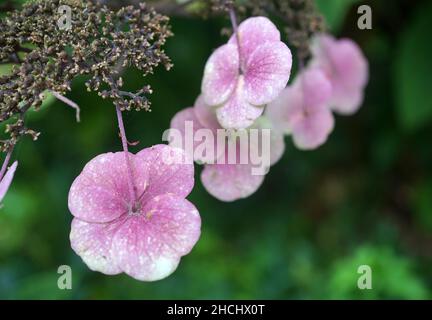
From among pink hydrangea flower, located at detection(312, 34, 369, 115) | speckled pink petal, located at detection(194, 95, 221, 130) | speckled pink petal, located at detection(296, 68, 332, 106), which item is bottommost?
speckled pink petal, located at detection(194, 95, 221, 130)

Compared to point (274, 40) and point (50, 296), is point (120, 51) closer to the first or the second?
point (274, 40)

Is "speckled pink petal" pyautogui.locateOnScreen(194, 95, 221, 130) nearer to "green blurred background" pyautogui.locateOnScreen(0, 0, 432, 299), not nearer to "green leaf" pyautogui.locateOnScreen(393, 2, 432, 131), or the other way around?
"green blurred background" pyautogui.locateOnScreen(0, 0, 432, 299)

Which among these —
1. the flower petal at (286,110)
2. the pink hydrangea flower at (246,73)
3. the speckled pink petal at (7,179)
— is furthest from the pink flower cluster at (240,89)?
the speckled pink petal at (7,179)

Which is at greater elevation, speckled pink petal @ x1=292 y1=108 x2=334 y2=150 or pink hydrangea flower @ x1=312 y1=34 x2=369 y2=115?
pink hydrangea flower @ x1=312 y1=34 x2=369 y2=115

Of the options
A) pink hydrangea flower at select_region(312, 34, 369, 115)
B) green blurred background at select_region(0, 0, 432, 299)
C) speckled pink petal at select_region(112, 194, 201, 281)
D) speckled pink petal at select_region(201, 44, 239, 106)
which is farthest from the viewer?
green blurred background at select_region(0, 0, 432, 299)

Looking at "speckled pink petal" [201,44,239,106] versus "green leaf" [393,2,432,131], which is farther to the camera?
"green leaf" [393,2,432,131]

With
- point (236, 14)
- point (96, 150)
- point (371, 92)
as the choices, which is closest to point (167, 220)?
point (236, 14)

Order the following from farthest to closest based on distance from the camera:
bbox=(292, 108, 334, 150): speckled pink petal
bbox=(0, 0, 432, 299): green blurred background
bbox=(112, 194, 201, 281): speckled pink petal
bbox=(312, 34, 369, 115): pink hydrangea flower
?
bbox=(0, 0, 432, 299): green blurred background
bbox=(312, 34, 369, 115): pink hydrangea flower
bbox=(292, 108, 334, 150): speckled pink petal
bbox=(112, 194, 201, 281): speckled pink petal

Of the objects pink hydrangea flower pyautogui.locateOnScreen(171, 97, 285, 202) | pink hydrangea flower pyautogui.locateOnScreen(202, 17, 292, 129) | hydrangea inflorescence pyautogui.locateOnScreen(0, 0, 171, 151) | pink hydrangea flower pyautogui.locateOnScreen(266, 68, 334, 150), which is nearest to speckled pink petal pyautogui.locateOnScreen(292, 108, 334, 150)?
pink hydrangea flower pyautogui.locateOnScreen(266, 68, 334, 150)
